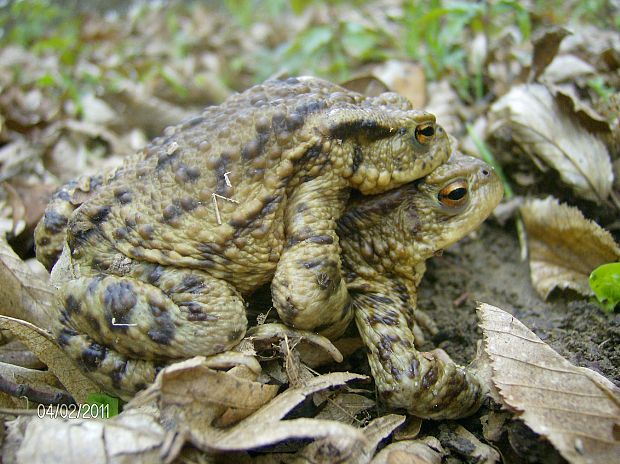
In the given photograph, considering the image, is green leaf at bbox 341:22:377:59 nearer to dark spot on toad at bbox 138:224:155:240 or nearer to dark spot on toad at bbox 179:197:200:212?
dark spot on toad at bbox 179:197:200:212

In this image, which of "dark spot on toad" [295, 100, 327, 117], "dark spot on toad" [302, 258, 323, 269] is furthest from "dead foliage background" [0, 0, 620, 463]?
"dark spot on toad" [295, 100, 327, 117]

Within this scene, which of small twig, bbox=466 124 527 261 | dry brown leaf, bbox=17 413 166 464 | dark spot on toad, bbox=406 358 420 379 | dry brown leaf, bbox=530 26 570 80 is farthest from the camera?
dry brown leaf, bbox=530 26 570 80

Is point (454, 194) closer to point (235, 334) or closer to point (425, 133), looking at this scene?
point (425, 133)

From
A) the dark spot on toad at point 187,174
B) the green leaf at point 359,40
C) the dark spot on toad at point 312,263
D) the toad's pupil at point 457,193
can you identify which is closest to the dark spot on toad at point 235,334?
the dark spot on toad at point 312,263

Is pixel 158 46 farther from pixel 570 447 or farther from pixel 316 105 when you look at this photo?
pixel 570 447

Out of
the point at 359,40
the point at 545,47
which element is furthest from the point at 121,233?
the point at 359,40
